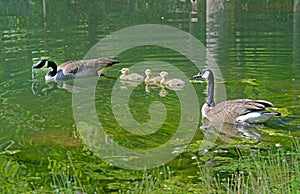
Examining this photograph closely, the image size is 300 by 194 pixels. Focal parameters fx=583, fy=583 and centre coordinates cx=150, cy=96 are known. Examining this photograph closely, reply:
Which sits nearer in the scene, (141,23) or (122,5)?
(141,23)

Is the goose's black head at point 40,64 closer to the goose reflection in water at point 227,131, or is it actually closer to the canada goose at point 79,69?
the canada goose at point 79,69

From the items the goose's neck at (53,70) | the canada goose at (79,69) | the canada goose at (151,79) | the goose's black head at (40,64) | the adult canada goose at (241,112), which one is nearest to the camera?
the adult canada goose at (241,112)

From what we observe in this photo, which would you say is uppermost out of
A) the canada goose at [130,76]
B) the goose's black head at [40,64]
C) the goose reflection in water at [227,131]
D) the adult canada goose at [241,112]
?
the goose's black head at [40,64]

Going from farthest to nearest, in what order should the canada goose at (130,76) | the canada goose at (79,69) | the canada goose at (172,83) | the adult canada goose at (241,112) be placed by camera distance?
the canada goose at (79,69)
the canada goose at (130,76)
the canada goose at (172,83)
the adult canada goose at (241,112)

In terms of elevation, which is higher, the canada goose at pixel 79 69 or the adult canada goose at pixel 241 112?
the canada goose at pixel 79 69

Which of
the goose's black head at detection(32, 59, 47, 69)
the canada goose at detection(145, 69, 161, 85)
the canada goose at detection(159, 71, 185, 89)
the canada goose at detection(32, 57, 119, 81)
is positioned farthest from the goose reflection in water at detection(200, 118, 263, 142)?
the goose's black head at detection(32, 59, 47, 69)

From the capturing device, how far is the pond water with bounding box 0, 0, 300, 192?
27.9 feet

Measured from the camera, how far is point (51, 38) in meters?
18.5

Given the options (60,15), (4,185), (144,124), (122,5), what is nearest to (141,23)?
(60,15)

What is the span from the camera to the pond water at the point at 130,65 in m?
8.49

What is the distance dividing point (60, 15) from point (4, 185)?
1939cm

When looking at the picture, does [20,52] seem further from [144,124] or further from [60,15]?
[60,15]

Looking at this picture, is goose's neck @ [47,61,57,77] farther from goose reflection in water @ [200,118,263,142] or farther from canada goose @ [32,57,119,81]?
goose reflection in water @ [200,118,263,142]

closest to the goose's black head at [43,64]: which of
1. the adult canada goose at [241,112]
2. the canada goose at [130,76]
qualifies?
the canada goose at [130,76]
